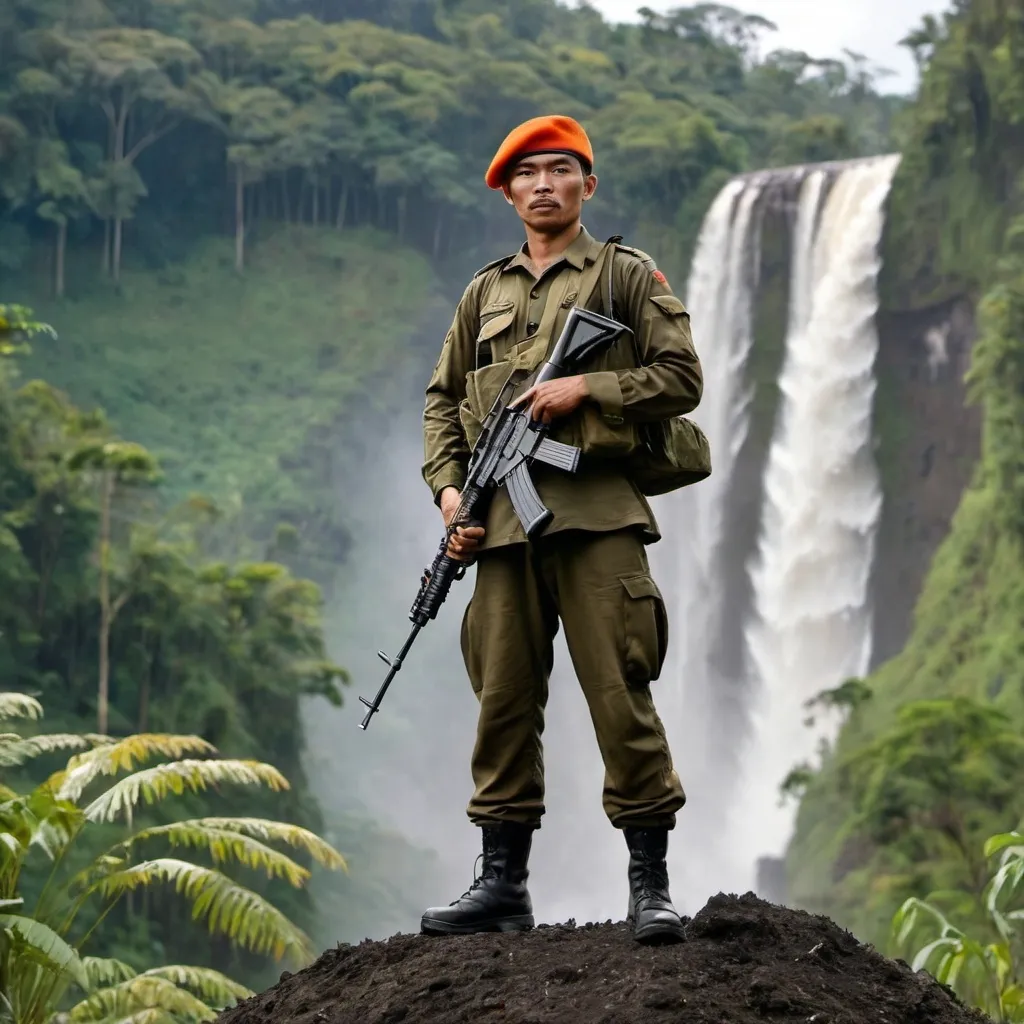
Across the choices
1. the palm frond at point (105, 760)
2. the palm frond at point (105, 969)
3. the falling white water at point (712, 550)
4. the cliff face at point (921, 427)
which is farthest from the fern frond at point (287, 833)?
the falling white water at point (712, 550)

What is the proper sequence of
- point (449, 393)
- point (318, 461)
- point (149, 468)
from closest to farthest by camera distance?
point (449, 393)
point (149, 468)
point (318, 461)

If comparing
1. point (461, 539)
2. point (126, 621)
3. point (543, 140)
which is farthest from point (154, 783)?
point (126, 621)

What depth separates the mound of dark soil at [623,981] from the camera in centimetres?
307

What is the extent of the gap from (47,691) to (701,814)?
35.8 ft

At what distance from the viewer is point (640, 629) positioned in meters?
3.53

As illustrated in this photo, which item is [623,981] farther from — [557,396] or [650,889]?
[557,396]

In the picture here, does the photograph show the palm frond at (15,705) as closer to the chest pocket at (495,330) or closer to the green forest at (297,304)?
the chest pocket at (495,330)

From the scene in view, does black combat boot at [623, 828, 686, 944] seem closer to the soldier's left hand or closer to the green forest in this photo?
the soldier's left hand

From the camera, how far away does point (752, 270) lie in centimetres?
2581

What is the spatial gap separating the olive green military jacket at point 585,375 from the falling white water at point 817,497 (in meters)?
20.5

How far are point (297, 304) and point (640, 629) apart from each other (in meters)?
31.8

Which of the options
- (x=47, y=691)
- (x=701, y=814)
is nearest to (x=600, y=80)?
(x=701, y=814)

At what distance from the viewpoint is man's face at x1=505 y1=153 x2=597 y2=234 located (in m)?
3.76

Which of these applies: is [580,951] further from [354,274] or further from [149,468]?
[354,274]
